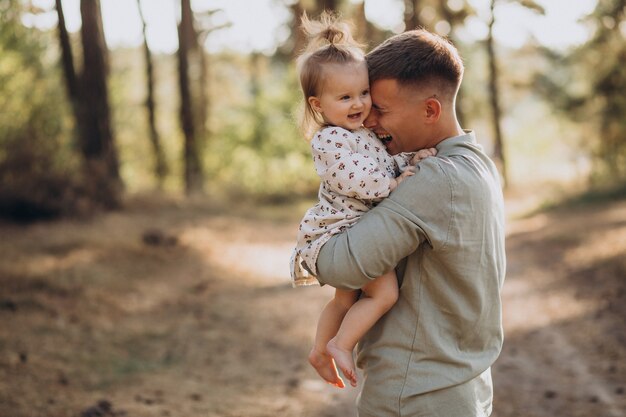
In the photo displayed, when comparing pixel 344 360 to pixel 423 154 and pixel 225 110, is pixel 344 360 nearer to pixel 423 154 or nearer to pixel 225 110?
pixel 423 154

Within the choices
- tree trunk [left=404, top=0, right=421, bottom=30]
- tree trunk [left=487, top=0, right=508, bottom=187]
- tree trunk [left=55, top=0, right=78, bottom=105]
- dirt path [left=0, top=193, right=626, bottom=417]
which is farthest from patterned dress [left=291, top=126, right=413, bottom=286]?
tree trunk [left=487, top=0, right=508, bottom=187]

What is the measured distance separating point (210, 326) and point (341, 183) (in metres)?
5.89

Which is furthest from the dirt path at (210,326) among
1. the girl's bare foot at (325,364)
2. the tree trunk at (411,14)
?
the tree trunk at (411,14)

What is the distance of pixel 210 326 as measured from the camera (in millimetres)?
7863

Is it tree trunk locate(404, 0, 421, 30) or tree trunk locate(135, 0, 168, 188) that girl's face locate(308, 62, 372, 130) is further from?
tree trunk locate(135, 0, 168, 188)

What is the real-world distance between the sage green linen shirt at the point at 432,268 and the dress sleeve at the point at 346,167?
0.09 metres

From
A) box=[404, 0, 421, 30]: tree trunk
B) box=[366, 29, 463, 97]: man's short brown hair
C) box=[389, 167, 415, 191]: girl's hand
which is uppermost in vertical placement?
box=[404, 0, 421, 30]: tree trunk

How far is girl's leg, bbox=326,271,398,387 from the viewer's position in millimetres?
2215

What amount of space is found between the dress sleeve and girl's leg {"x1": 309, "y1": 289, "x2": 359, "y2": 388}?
1.37 ft

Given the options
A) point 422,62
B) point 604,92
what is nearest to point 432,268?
point 422,62

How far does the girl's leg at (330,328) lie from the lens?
2.50 metres

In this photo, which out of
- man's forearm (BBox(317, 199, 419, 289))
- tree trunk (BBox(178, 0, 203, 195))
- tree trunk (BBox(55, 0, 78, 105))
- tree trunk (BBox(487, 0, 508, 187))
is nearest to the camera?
man's forearm (BBox(317, 199, 419, 289))

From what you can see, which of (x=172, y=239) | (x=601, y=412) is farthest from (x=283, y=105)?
(x=601, y=412)

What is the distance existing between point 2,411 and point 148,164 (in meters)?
22.4
